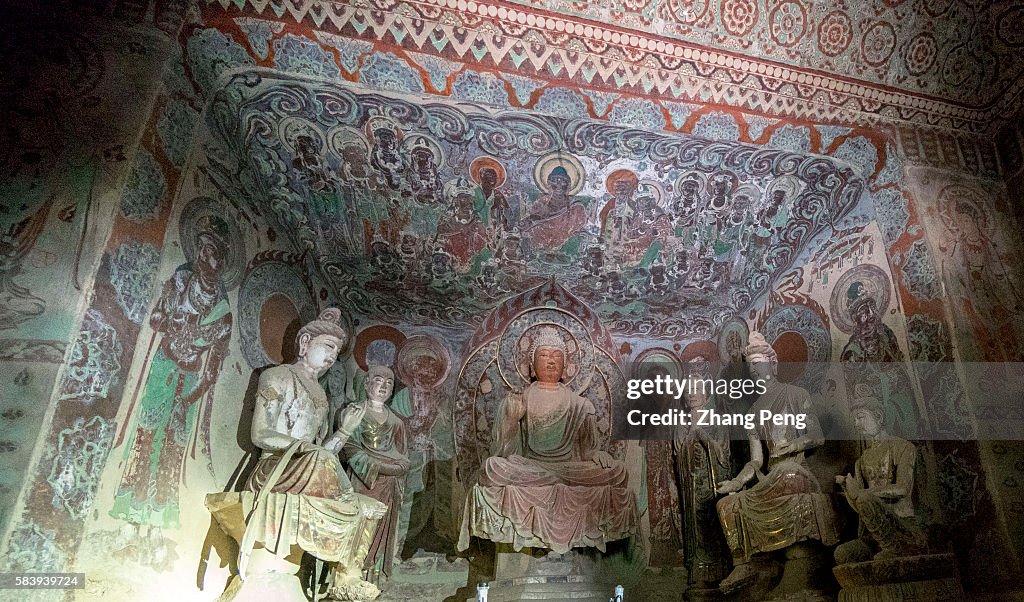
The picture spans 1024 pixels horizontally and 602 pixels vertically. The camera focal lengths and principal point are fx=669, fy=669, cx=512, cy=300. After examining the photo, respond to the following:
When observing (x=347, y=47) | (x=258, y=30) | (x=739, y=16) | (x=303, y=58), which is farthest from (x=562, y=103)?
(x=258, y=30)

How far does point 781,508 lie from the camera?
16.2 feet

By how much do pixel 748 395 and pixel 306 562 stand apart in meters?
3.98

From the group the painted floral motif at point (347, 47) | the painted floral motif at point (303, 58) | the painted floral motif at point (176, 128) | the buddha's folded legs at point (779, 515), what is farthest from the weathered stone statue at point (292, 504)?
the buddha's folded legs at point (779, 515)

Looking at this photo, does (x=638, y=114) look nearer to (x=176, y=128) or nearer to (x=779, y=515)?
(x=779, y=515)

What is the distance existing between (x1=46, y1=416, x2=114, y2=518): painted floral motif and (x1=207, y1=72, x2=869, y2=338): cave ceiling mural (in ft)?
6.82

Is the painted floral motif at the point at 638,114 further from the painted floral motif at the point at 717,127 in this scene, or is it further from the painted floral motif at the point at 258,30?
the painted floral motif at the point at 258,30

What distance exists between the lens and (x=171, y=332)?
14.4 ft

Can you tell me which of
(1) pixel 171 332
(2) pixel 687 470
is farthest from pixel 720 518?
(1) pixel 171 332

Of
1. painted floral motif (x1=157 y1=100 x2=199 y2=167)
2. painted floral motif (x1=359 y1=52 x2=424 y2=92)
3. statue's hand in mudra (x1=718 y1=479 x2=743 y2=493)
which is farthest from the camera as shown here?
statue's hand in mudra (x1=718 y1=479 x2=743 y2=493)

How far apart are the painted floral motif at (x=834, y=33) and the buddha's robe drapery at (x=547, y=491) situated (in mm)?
3633

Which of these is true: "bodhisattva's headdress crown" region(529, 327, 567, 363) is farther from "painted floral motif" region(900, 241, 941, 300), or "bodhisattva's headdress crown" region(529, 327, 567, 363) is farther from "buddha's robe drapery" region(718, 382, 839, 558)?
"painted floral motif" region(900, 241, 941, 300)

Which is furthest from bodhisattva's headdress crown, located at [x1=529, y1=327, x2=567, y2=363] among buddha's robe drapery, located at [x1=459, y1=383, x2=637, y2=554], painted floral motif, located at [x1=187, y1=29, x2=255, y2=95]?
painted floral motif, located at [x1=187, y1=29, x2=255, y2=95]

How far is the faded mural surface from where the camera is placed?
12.6 feet

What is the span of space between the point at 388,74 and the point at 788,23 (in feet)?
9.99
